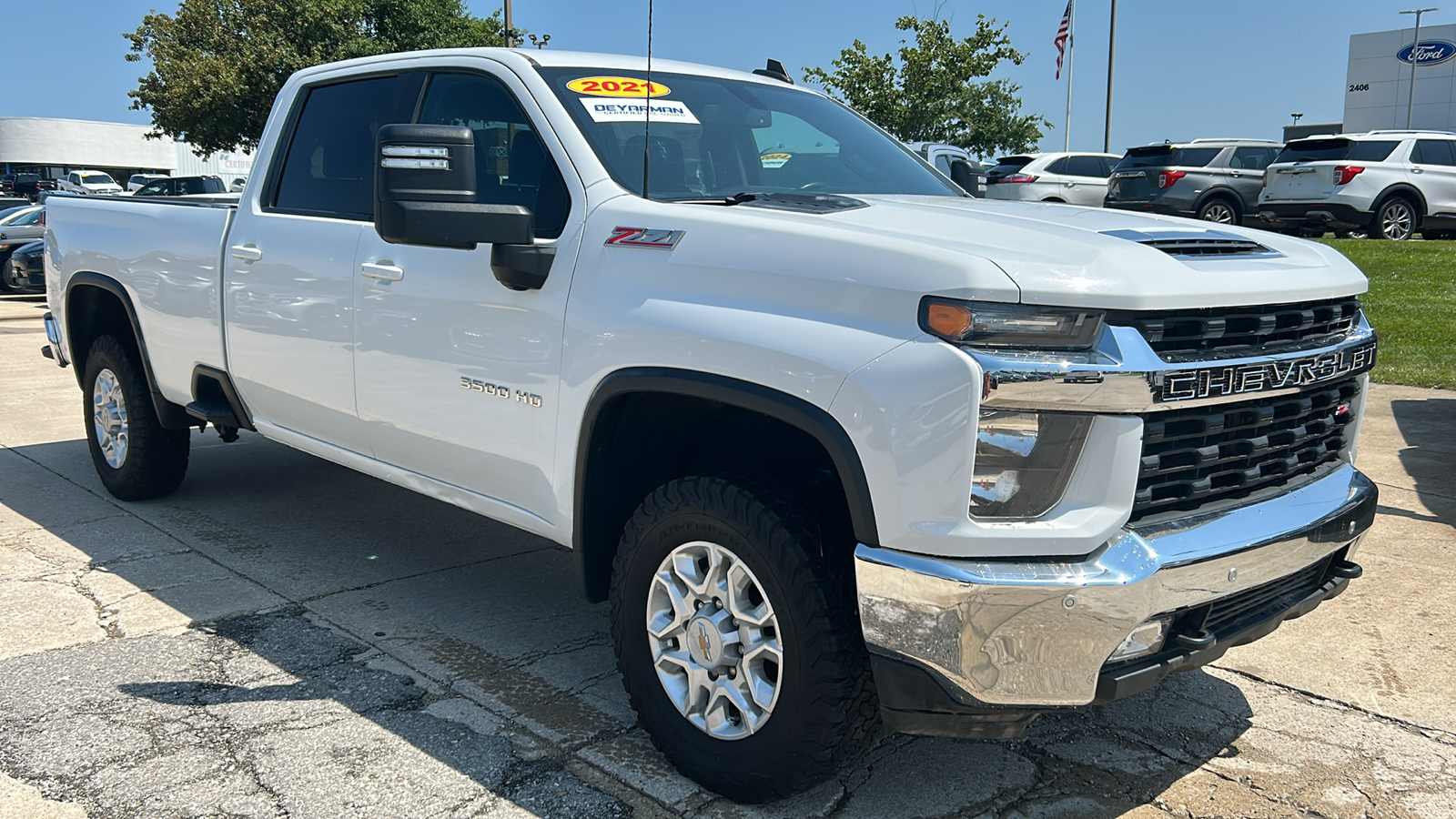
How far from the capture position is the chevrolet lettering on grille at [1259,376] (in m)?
2.53

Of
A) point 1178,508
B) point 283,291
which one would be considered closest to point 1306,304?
point 1178,508

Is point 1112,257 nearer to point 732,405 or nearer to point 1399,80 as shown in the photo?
point 732,405

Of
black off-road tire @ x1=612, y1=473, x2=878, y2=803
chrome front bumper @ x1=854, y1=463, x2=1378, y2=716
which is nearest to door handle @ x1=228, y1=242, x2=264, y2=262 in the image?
black off-road tire @ x1=612, y1=473, x2=878, y2=803

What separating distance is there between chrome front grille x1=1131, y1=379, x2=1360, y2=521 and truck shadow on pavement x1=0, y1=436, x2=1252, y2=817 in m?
0.88

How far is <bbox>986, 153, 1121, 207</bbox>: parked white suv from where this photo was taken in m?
20.7

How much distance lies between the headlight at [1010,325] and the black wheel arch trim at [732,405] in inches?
12.8

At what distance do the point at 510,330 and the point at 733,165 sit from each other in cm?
Answer: 92

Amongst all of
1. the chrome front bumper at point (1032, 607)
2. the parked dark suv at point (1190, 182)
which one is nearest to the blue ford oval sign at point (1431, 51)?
the parked dark suv at point (1190, 182)

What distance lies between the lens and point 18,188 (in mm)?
48438

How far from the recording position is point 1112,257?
2.58 m

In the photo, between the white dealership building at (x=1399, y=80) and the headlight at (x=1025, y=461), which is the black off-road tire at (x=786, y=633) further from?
the white dealership building at (x=1399, y=80)

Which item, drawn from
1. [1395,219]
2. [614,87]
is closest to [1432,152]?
[1395,219]

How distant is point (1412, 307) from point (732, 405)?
10614mm

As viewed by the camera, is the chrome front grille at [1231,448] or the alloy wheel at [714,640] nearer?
the chrome front grille at [1231,448]
